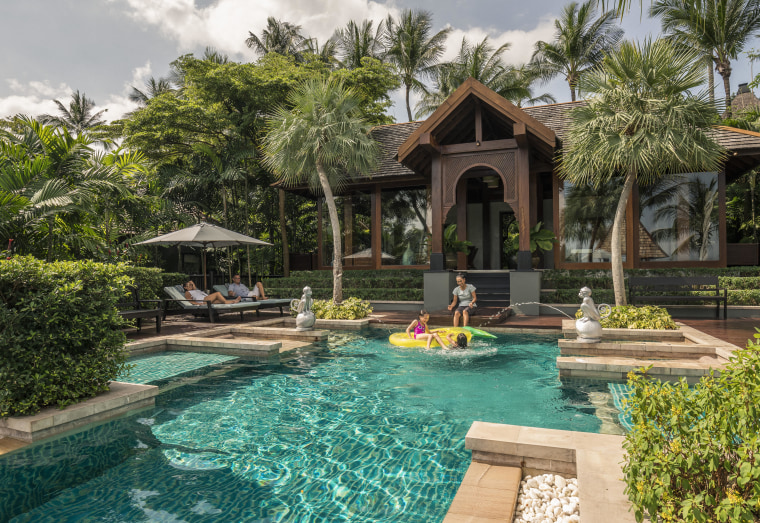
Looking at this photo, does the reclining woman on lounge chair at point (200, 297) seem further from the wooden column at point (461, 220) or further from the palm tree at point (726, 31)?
the palm tree at point (726, 31)

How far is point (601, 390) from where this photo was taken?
5.45m

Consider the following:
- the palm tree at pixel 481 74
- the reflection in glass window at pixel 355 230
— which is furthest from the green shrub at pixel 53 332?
the palm tree at pixel 481 74

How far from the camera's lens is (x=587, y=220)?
45.9 ft

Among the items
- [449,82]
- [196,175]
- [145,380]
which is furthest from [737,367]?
[449,82]

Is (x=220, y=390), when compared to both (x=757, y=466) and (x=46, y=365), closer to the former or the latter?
(x=46, y=365)

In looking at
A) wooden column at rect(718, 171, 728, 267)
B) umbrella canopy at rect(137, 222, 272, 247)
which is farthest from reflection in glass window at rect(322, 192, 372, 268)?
wooden column at rect(718, 171, 728, 267)

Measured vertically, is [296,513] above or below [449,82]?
below

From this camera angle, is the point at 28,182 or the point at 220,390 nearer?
the point at 220,390

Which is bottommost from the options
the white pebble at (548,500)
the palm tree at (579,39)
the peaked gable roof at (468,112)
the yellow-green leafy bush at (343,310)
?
the white pebble at (548,500)

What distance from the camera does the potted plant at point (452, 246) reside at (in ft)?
46.9

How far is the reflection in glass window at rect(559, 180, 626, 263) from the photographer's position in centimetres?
1381

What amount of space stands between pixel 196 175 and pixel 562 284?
15169 mm

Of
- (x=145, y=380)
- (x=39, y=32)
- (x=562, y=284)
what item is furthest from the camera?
(x=562, y=284)

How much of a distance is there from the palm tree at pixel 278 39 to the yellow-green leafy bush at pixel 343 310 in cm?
2546
